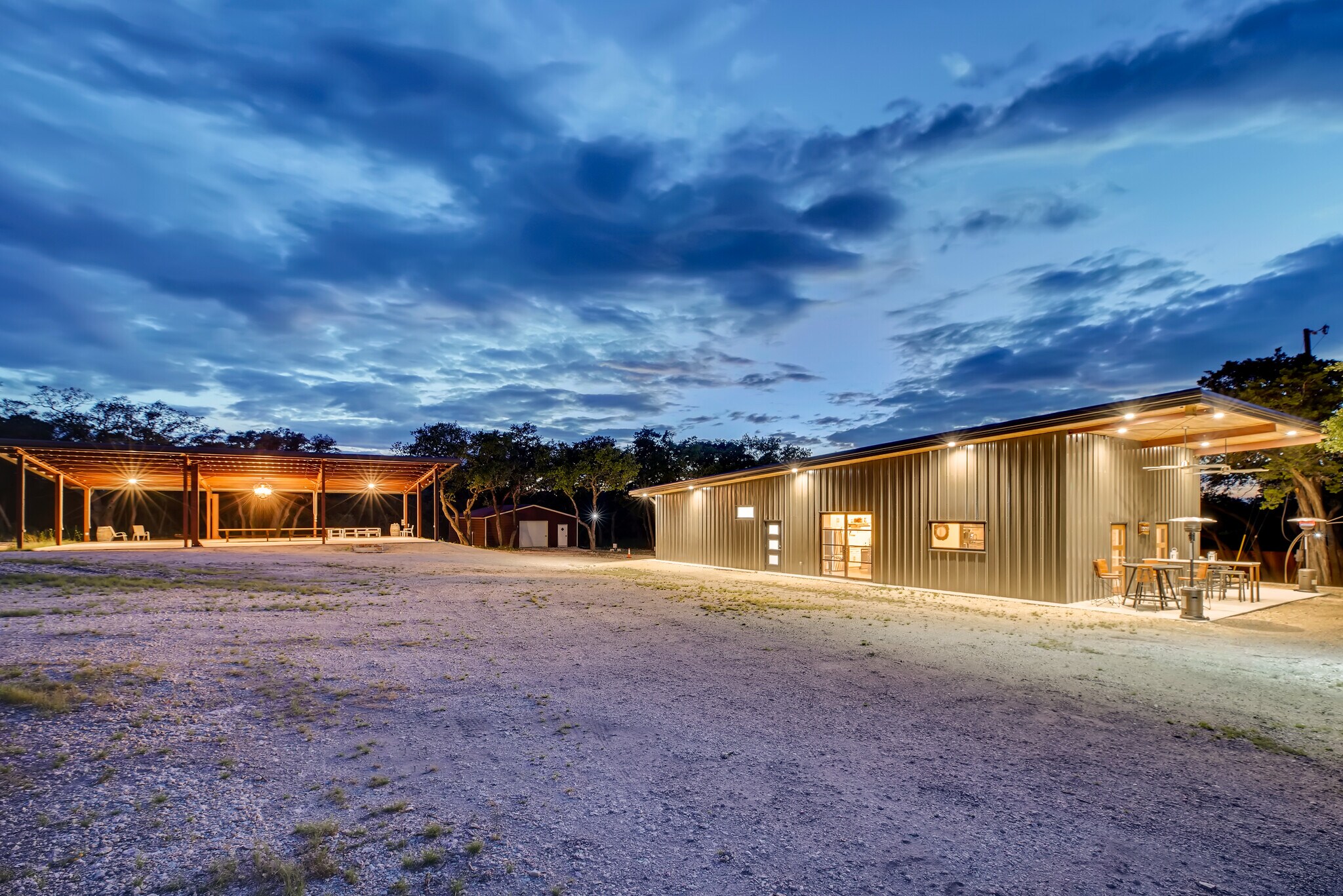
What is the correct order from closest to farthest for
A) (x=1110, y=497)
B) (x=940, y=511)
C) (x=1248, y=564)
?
(x=1110, y=497), (x=1248, y=564), (x=940, y=511)

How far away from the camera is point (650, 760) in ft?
14.2

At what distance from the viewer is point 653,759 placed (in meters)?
4.32

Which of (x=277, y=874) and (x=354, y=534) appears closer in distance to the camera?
(x=277, y=874)

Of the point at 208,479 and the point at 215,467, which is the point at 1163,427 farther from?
the point at 208,479

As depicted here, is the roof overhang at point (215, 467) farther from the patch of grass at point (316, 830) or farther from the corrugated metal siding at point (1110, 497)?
the patch of grass at point (316, 830)

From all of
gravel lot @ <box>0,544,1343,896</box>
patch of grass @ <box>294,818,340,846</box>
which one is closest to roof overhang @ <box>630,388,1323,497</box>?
gravel lot @ <box>0,544,1343,896</box>

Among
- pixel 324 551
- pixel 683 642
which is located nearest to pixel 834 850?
pixel 683 642

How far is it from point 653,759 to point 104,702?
14.0 feet

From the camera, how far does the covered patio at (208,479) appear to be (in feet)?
62.1

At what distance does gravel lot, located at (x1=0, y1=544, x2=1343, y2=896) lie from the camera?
9.87 ft

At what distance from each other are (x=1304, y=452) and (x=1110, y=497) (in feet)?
30.7

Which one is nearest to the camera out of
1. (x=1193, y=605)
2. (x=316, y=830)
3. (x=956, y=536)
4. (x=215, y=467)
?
(x=316, y=830)

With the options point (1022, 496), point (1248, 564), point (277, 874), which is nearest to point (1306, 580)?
point (1248, 564)

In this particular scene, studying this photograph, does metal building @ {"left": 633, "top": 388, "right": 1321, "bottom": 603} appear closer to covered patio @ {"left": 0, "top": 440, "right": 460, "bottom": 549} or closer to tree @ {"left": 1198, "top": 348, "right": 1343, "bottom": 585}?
tree @ {"left": 1198, "top": 348, "right": 1343, "bottom": 585}
